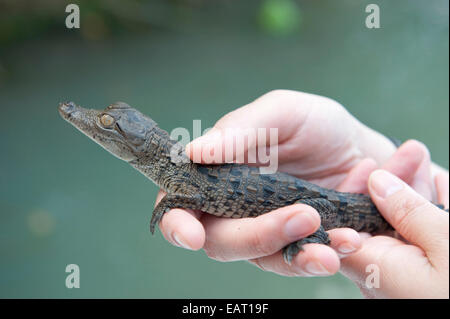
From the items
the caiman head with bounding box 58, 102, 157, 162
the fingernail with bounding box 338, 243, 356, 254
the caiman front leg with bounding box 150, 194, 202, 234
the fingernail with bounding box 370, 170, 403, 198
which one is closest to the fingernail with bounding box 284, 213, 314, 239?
the fingernail with bounding box 338, 243, 356, 254

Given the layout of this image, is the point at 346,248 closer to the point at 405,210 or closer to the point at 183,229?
the point at 405,210

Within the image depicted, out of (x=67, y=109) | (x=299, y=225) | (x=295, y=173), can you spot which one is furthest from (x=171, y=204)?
(x=295, y=173)

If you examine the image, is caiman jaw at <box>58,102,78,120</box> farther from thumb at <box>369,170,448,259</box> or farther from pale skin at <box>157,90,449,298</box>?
thumb at <box>369,170,448,259</box>

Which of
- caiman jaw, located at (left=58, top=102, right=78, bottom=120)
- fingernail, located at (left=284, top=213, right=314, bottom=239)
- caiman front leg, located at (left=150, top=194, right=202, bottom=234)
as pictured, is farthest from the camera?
caiman jaw, located at (left=58, top=102, right=78, bottom=120)

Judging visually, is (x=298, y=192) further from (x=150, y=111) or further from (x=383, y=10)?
(x=383, y=10)

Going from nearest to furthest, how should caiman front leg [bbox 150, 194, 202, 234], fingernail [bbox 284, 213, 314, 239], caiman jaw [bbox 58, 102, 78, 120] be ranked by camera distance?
fingernail [bbox 284, 213, 314, 239], caiman front leg [bbox 150, 194, 202, 234], caiman jaw [bbox 58, 102, 78, 120]

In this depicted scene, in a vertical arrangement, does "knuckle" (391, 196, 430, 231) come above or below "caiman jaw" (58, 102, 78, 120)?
below
